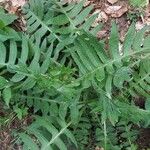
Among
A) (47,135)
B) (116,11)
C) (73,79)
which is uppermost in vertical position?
(116,11)

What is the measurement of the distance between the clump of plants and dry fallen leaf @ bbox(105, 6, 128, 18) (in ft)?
0.78

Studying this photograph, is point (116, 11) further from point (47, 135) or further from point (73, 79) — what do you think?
point (47, 135)

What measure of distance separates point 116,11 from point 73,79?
3.17 ft

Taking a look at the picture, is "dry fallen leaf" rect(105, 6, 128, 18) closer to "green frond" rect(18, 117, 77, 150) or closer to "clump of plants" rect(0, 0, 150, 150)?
"clump of plants" rect(0, 0, 150, 150)

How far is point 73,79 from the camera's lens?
320cm

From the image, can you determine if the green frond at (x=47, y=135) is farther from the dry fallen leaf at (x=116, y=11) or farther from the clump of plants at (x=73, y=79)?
the dry fallen leaf at (x=116, y=11)

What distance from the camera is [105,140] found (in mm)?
3434

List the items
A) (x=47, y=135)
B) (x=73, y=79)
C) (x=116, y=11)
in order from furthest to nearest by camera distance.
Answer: (x=116, y=11)
(x=47, y=135)
(x=73, y=79)

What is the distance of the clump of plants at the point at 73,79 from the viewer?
325cm

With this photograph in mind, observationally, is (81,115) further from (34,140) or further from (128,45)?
(128,45)

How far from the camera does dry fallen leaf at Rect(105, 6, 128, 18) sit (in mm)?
3840

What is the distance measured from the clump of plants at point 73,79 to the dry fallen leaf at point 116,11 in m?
0.24

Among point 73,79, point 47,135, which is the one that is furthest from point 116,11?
point 47,135

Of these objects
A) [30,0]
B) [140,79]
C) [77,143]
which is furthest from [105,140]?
[30,0]
